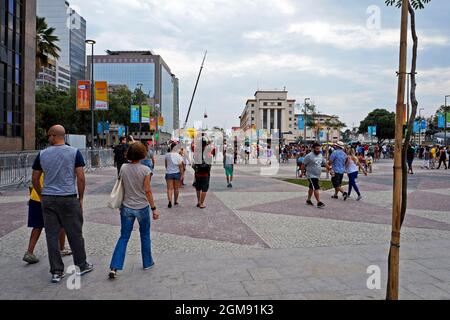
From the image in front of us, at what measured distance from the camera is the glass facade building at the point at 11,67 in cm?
2232

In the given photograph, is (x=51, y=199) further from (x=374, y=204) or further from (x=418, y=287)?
(x=374, y=204)

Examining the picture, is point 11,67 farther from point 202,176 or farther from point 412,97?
point 412,97

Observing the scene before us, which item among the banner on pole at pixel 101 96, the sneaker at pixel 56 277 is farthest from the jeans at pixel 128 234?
the banner on pole at pixel 101 96

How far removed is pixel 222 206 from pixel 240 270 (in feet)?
16.5

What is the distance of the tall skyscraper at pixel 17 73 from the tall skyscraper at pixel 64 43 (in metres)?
85.8

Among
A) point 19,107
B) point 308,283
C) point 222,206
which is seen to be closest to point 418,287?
point 308,283

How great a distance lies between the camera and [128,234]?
4.62 meters

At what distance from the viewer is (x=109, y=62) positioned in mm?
136750

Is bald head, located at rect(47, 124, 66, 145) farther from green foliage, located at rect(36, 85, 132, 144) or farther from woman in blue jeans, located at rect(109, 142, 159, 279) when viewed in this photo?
green foliage, located at rect(36, 85, 132, 144)

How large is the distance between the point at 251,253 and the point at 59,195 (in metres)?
2.78

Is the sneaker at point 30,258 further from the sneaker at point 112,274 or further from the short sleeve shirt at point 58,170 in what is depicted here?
the sneaker at point 112,274

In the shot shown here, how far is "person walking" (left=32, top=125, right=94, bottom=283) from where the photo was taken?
4.39m

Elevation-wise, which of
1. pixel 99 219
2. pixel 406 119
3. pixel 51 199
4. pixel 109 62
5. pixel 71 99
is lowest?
pixel 99 219

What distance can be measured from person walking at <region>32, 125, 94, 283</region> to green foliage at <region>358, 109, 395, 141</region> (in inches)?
3214
